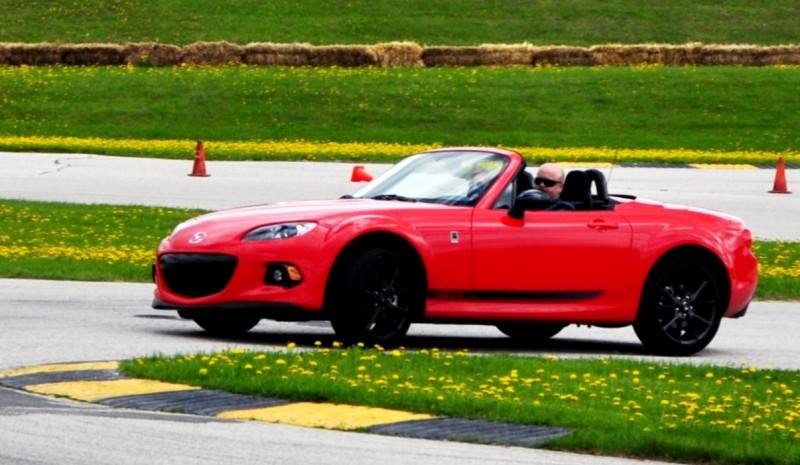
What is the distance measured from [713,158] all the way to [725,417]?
27.9 metres

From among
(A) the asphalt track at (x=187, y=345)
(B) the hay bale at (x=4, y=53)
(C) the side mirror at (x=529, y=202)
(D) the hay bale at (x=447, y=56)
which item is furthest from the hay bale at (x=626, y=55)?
(C) the side mirror at (x=529, y=202)

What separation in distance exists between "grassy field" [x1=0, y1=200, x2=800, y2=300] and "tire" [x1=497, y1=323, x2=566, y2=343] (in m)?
4.55

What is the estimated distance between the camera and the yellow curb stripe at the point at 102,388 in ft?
34.3

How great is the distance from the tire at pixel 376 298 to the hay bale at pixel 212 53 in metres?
38.3

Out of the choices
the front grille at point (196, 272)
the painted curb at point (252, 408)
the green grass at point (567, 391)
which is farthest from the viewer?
the front grille at point (196, 272)

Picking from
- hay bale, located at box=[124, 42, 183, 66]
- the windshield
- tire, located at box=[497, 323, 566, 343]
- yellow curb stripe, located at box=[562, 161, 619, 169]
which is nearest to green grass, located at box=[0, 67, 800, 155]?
hay bale, located at box=[124, 42, 183, 66]

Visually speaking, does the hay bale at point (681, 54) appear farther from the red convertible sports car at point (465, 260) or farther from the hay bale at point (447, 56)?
the red convertible sports car at point (465, 260)

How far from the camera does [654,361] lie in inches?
517

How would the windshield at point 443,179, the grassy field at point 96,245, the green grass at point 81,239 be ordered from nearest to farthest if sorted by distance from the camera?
the windshield at point 443,179, the green grass at point 81,239, the grassy field at point 96,245

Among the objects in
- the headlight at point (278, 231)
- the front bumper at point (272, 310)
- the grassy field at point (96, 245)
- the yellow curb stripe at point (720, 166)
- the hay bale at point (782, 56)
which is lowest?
the yellow curb stripe at point (720, 166)

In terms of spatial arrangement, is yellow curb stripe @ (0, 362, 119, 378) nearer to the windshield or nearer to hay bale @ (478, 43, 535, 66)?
the windshield

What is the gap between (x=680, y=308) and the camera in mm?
13891

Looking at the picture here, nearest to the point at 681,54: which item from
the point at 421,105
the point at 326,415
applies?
the point at 421,105

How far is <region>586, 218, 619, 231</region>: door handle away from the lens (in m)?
13.7
